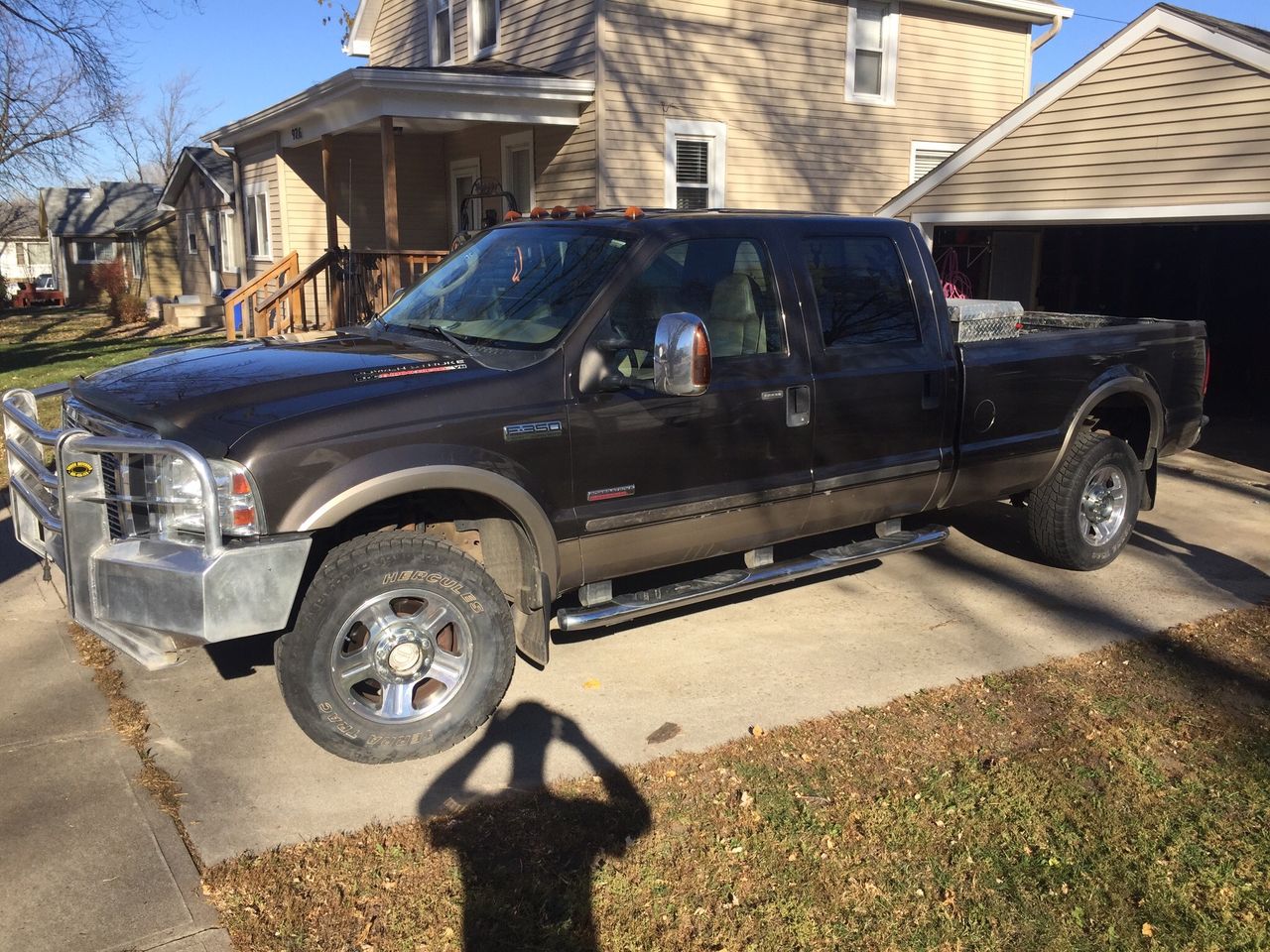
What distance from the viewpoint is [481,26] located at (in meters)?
16.7

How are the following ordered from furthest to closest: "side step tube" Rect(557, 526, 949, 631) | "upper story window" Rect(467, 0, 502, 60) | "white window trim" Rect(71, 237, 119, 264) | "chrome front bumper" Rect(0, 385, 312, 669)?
"white window trim" Rect(71, 237, 119, 264)
"upper story window" Rect(467, 0, 502, 60)
"side step tube" Rect(557, 526, 949, 631)
"chrome front bumper" Rect(0, 385, 312, 669)

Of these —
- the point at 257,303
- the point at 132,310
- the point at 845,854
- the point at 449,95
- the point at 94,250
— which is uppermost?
the point at 449,95

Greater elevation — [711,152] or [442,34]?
[442,34]

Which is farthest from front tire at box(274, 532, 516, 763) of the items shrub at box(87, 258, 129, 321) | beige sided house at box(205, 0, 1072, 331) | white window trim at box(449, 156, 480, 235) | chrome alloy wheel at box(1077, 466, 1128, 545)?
shrub at box(87, 258, 129, 321)

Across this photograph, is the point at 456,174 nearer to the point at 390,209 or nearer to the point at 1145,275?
the point at 390,209

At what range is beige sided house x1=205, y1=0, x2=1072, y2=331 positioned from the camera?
1373 cm

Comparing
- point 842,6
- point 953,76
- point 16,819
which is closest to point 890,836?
point 16,819

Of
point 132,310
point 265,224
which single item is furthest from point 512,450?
point 132,310

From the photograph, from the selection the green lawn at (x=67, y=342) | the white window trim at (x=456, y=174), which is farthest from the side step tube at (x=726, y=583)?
the white window trim at (x=456, y=174)

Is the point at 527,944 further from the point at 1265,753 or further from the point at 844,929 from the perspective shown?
the point at 1265,753

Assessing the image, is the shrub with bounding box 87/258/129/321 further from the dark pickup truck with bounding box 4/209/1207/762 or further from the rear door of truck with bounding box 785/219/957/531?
the rear door of truck with bounding box 785/219/957/531

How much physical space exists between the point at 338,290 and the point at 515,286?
36.6 ft

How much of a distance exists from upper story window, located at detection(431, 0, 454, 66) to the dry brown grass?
16.1m

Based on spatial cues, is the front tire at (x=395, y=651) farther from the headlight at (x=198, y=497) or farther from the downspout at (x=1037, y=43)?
the downspout at (x=1037, y=43)
